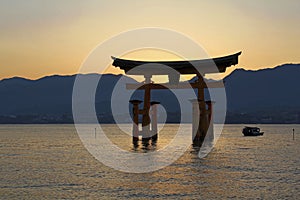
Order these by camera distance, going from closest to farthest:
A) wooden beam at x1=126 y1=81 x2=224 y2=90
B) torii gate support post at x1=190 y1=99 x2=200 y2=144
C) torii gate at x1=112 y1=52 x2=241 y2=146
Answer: torii gate at x1=112 y1=52 x2=241 y2=146 < wooden beam at x1=126 y1=81 x2=224 y2=90 < torii gate support post at x1=190 y1=99 x2=200 y2=144

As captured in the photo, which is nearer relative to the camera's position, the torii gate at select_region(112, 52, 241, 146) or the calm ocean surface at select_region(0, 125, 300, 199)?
the calm ocean surface at select_region(0, 125, 300, 199)

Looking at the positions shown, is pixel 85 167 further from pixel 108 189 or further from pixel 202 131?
pixel 202 131

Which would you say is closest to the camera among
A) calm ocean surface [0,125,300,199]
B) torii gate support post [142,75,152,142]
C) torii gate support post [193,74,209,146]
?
calm ocean surface [0,125,300,199]

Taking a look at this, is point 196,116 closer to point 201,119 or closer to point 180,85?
point 201,119

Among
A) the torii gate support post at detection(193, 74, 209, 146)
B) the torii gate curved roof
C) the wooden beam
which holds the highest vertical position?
the torii gate curved roof

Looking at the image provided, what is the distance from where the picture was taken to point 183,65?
45688 millimetres

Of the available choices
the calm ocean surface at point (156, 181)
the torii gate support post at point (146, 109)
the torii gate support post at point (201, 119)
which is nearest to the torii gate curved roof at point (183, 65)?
the torii gate support post at point (146, 109)

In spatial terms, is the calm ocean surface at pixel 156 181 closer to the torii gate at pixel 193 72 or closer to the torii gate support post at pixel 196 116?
the torii gate at pixel 193 72

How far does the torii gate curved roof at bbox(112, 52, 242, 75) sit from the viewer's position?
43.7 metres

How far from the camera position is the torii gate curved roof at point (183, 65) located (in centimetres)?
4372

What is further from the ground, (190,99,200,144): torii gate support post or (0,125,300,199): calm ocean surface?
(190,99,200,144): torii gate support post

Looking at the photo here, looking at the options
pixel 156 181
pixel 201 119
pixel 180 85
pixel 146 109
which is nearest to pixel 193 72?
pixel 180 85

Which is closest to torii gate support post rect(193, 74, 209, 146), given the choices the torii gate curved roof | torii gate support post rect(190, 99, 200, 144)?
torii gate support post rect(190, 99, 200, 144)

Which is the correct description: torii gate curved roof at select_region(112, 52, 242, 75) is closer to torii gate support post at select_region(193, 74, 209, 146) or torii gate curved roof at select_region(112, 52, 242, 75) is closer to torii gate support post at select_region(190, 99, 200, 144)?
torii gate support post at select_region(193, 74, 209, 146)
